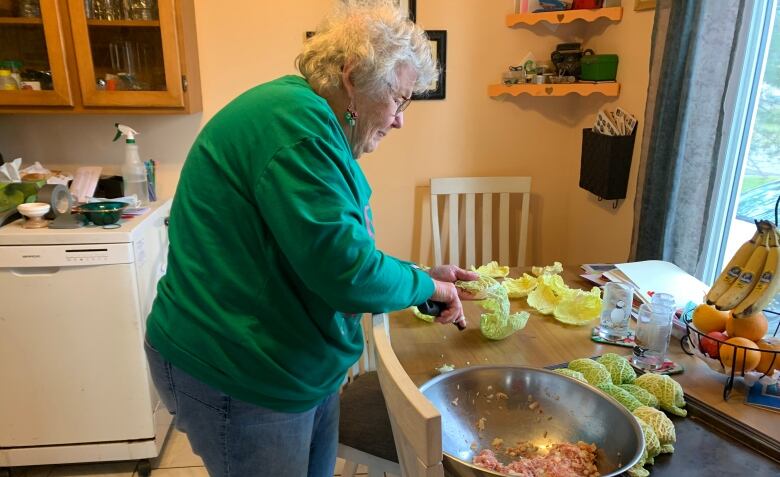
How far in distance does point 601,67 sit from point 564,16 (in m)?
0.26

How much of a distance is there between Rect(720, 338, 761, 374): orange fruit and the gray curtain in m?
0.76

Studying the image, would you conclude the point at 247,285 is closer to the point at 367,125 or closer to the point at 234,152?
the point at 234,152

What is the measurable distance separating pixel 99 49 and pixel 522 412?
1.98m

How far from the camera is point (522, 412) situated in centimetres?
104

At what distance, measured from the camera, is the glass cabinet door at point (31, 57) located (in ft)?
6.41

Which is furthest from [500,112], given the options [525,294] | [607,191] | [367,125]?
[367,125]

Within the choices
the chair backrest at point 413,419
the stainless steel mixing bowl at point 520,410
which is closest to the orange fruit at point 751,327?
the stainless steel mixing bowl at point 520,410

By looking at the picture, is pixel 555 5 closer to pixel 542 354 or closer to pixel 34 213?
pixel 542 354

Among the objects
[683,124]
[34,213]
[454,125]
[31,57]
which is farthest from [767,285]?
[31,57]

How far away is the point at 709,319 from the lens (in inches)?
45.4

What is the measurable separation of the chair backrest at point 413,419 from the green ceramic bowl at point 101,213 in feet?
4.53

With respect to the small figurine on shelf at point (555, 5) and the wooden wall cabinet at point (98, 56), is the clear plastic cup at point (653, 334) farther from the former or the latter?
the wooden wall cabinet at point (98, 56)

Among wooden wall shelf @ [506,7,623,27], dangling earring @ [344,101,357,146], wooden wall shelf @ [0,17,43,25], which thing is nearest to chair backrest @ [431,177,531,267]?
wooden wall shelf @ [506,7,623,27]

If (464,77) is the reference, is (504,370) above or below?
below
